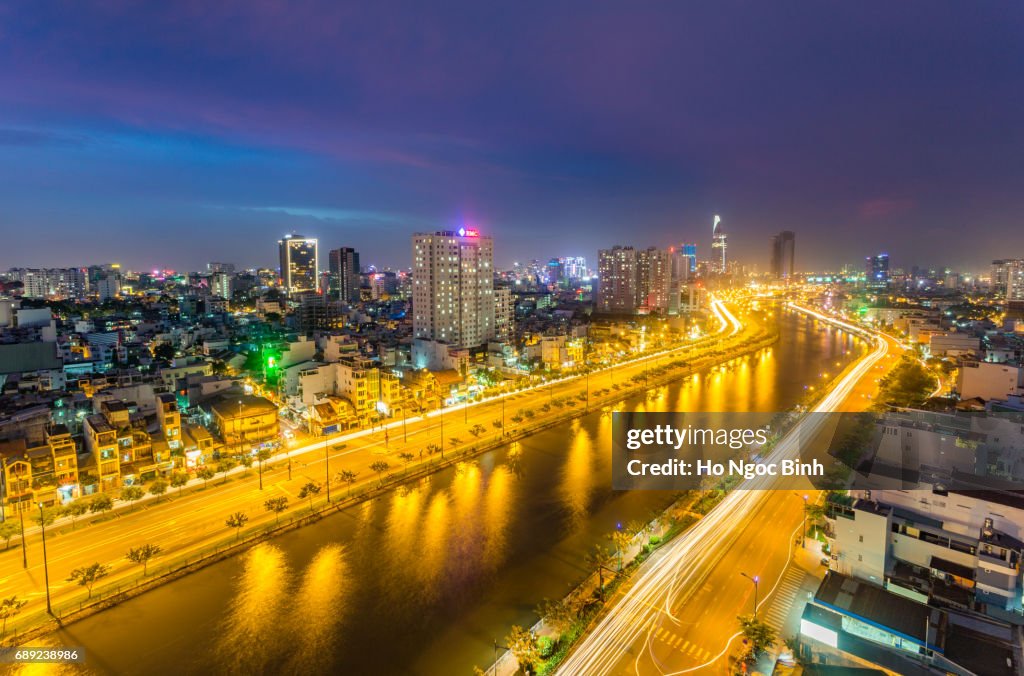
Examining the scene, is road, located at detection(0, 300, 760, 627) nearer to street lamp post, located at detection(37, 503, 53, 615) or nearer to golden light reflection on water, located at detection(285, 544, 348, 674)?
street lamp post, located at detection(37, 503, 53, 615)

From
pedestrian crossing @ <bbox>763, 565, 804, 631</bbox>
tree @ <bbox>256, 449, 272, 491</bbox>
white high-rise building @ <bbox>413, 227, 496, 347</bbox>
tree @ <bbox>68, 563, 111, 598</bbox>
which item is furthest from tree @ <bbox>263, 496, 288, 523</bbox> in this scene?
white high-rise building @ <bbox>413, 227, 496, 347</bbox>

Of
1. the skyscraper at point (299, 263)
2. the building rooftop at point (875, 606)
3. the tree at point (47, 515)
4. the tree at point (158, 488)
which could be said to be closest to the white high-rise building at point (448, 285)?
the tree at point (158, 488)

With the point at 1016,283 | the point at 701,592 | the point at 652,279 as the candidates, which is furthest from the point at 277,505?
the point at 1016,283

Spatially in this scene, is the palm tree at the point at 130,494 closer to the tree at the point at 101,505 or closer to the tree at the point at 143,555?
the tree at the point at 101,505

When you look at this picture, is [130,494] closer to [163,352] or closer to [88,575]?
Result: [88,575]

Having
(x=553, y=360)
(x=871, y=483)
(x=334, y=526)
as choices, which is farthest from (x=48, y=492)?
(x=553, y=360)

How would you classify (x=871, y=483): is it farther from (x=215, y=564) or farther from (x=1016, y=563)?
(x=215, y=564)
